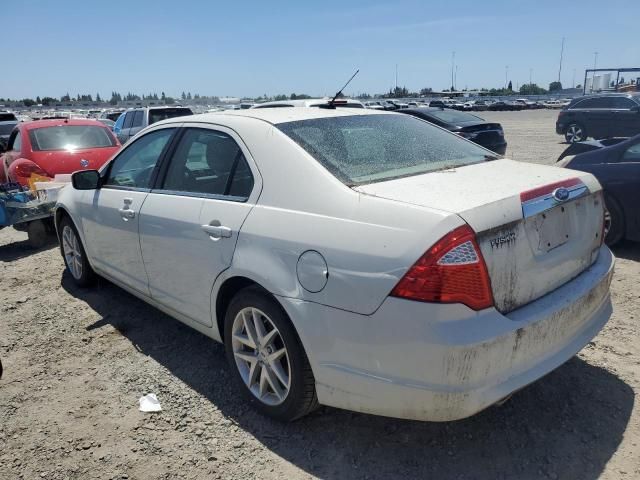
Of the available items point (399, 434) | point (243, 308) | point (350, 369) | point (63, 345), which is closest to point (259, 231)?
point (243, 308)

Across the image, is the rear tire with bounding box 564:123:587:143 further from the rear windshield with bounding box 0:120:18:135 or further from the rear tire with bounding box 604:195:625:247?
the rear windshield with bounding box 0:120:18:135

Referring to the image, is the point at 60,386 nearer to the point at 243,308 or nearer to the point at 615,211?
the point at 243,308

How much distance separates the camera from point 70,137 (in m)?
8.48

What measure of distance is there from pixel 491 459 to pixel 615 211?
3898 mm

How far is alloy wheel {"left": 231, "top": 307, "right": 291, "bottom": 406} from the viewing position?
2754mm

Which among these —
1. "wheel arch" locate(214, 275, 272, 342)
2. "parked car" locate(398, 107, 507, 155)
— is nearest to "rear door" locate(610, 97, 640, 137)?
"parked car" locate(398, 107, 507, 155)

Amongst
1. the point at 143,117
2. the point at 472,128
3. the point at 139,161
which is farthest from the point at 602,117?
the point at 139,161

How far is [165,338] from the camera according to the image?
3.99 metres

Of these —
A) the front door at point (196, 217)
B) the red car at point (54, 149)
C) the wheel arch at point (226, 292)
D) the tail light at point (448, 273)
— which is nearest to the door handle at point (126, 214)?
the front door at point (196, 217)

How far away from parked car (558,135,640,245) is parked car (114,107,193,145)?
1199 cm

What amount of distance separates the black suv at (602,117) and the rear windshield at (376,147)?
50.0ft

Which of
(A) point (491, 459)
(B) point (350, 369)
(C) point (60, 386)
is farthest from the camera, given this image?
(C) point (60, 386)

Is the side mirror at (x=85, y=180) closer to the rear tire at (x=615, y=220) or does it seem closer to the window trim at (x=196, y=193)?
the window trim at (x=196, y=193)

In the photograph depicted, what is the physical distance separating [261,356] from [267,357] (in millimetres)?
59
